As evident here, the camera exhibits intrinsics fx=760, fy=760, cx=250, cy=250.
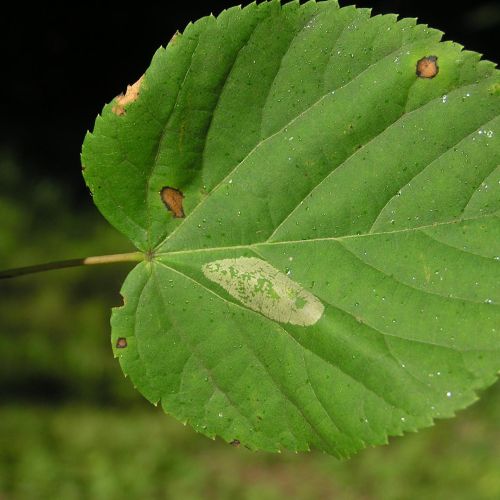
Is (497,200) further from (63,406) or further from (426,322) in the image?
(63,406)

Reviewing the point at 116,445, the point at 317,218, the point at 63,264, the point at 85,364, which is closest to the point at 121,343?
the point at 63,264

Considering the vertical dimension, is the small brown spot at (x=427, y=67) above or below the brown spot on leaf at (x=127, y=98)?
above

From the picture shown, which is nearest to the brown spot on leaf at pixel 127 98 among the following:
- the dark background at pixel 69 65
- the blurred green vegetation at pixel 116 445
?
the blurred green vegetation at pixel 116 445

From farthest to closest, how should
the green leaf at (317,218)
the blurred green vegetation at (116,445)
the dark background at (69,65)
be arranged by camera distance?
1. the dark background at (69,65)
2. the blurred green vegetation at (116,445)
3. the green leaf at (317,218)

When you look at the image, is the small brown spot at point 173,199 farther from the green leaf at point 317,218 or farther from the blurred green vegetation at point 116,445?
the blurred green vegetation at point 116,445

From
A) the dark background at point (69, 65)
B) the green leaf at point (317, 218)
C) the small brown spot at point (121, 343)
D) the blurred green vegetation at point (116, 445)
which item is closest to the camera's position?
the green leaf at point (317, 218)

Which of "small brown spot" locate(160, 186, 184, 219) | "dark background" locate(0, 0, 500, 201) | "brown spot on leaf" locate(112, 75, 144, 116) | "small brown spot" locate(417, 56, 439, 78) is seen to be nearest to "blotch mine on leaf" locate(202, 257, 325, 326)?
"small brown spot" locate(160, 186, 184, 219)

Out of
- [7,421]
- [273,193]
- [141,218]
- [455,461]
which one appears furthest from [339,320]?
[7,421]
